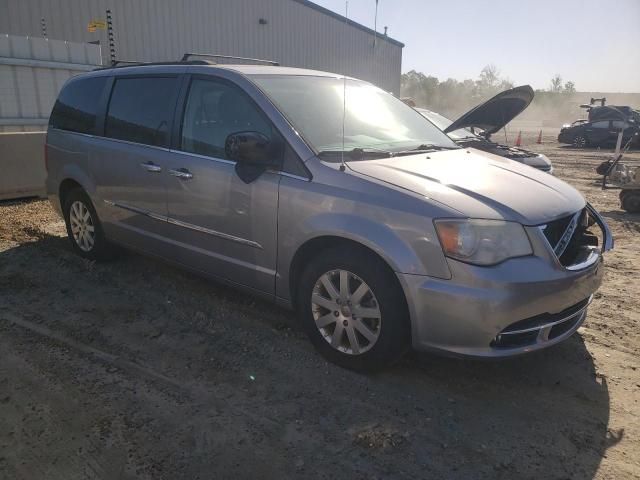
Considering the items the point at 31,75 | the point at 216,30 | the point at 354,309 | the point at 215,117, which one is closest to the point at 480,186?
the point at 354,309

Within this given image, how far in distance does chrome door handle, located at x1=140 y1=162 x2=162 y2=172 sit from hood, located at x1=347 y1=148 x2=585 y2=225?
1687 mm

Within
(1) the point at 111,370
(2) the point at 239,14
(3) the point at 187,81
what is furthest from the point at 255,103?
(2) the point at 239,14

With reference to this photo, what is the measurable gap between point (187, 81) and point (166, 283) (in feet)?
5.83

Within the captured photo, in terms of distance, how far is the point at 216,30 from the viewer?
17531 mm

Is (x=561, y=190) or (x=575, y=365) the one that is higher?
(x=561, y=190)

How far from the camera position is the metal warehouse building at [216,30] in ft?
42.6

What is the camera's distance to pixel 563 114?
6172 centimetres

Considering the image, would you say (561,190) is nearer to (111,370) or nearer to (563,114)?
(111,370)

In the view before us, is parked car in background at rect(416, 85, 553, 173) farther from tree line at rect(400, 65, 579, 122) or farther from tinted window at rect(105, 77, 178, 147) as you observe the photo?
tree line at rect(400, 65, 579, 122)

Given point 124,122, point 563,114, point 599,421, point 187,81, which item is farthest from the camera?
point 563,114

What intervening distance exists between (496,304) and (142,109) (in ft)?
10.7

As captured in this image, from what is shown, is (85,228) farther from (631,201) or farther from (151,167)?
(631,201)

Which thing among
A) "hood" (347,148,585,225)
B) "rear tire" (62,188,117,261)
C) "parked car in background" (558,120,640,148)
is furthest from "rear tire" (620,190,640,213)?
"parked car in background" (558,120,640,148)

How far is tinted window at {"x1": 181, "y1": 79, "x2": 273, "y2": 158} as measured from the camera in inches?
138
